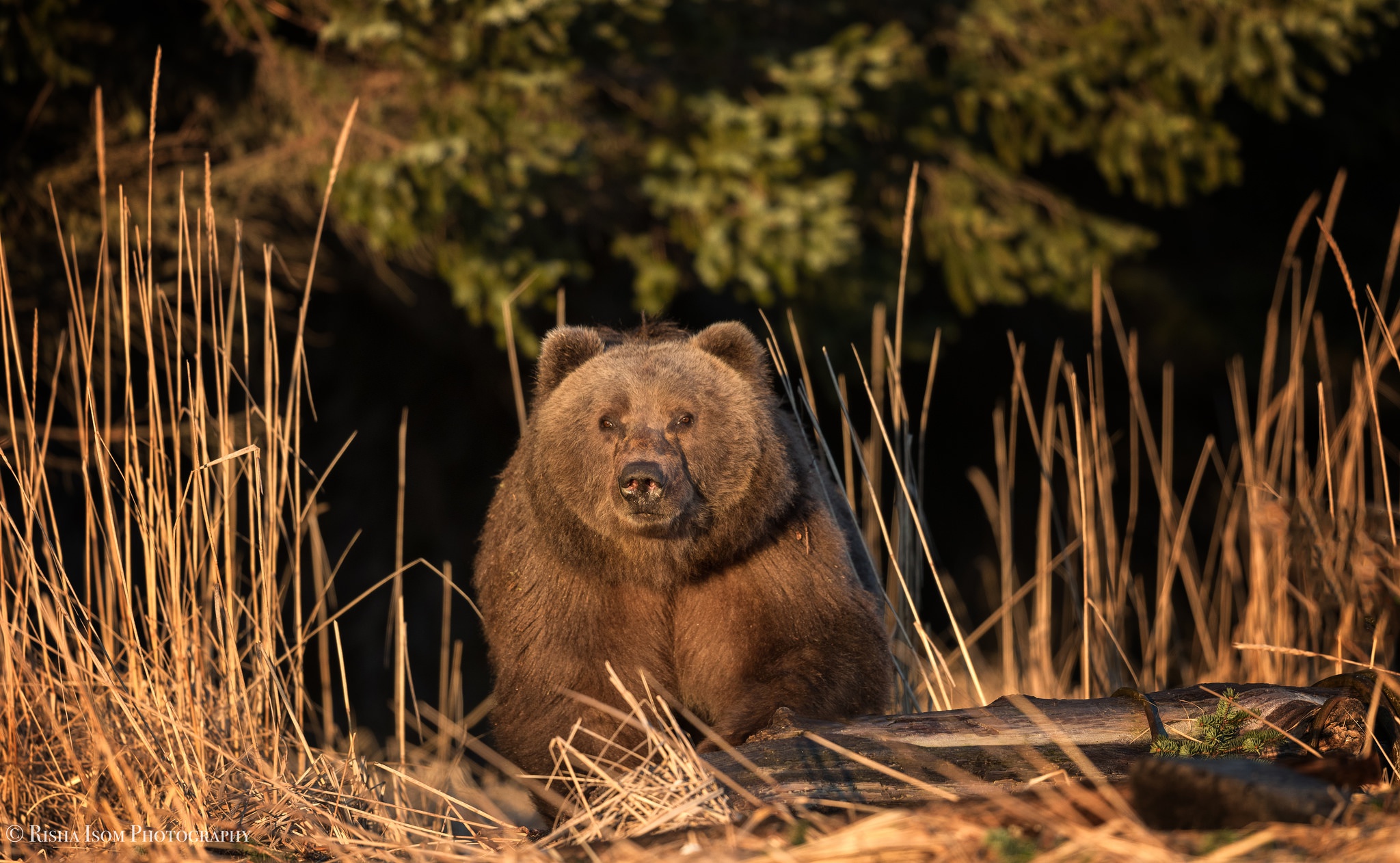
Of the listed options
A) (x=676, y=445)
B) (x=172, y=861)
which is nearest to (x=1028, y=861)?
(x=172, y=861)

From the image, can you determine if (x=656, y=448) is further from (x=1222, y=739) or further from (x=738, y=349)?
(x=1222, y=739)

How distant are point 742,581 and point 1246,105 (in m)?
8.80

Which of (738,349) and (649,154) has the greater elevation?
(649,154)

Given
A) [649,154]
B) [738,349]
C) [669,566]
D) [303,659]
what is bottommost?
[303,659]

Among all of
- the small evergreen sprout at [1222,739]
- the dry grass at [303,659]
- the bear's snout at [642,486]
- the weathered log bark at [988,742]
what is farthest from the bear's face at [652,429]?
the small evergreen sprout at [1222,739]

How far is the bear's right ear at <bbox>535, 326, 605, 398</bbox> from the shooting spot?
4527 millimetres

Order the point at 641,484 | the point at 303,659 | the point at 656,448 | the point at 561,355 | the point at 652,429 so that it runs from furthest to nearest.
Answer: the point at 303,659
the point at 561,355
the point at 652,429
the point at 656,448
the point at 641,484

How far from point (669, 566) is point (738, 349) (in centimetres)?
93

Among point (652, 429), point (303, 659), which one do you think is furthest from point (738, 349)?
point (303, 659)

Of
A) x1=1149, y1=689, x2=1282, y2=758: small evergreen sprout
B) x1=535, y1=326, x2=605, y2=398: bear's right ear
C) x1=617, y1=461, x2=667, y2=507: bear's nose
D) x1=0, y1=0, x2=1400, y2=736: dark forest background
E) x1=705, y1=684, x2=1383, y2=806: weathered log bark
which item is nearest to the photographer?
x1=705, y1=684, x2=1383, y2=806: weathered log bark

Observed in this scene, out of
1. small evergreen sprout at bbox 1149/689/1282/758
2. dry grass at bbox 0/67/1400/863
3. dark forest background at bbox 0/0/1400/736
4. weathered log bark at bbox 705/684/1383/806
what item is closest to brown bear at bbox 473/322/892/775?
dry grass at bbox 0/67/1400/863

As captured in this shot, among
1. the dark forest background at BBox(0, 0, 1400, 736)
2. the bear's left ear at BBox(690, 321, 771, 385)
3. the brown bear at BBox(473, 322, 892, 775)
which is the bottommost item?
the brown bear at BBox(473, 322, 892, 775)

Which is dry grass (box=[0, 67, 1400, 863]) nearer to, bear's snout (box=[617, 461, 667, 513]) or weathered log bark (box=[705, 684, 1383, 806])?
weathered log bark (box=[705, 684, 1383, 806])

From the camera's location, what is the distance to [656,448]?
4.12 metres
